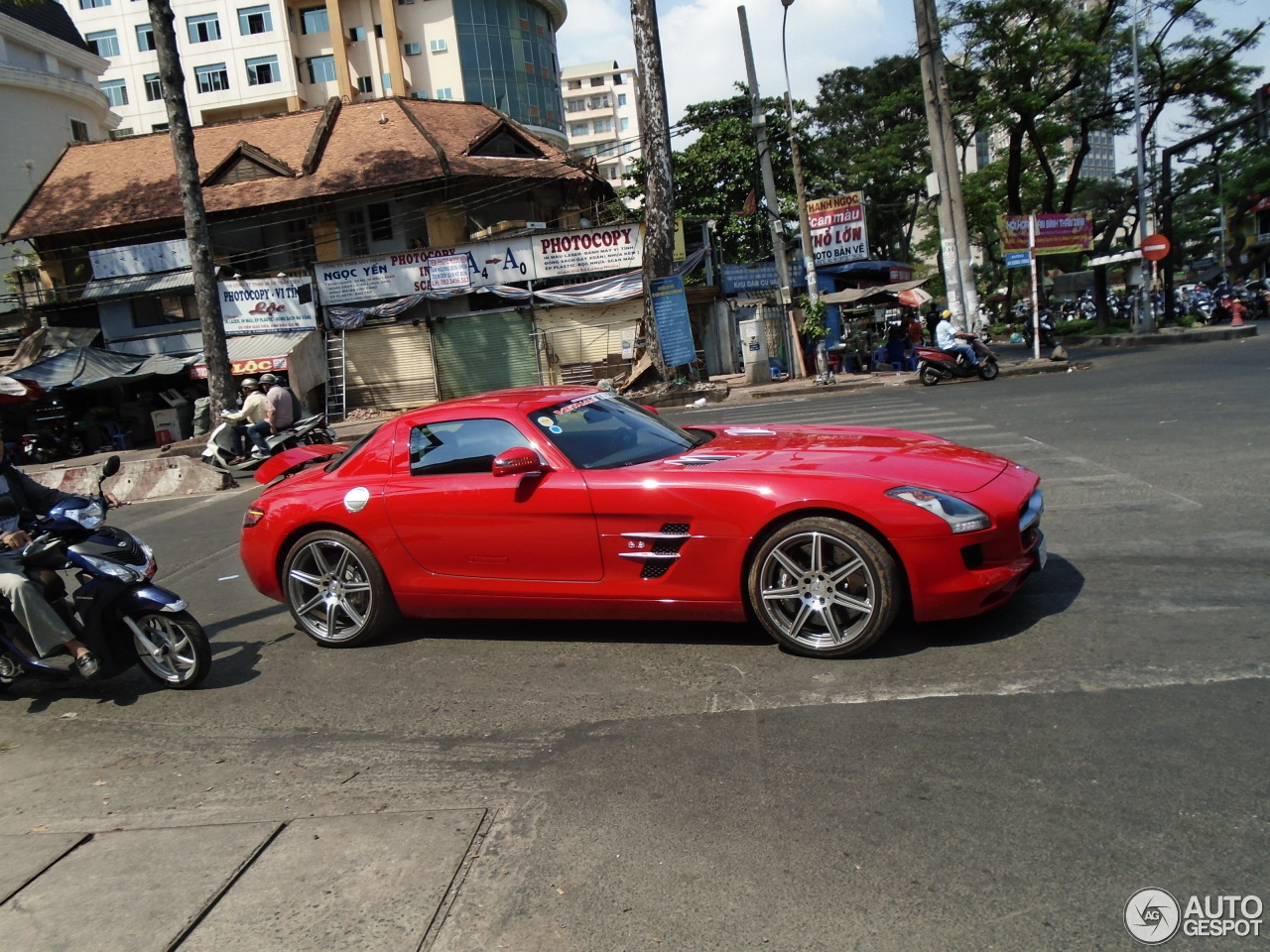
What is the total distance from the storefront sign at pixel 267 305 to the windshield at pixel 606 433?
2472cm

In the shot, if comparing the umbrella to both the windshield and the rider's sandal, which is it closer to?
the windshield

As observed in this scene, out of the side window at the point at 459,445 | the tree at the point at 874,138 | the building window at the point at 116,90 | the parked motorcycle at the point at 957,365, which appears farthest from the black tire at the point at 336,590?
the building window at the point at 116,90

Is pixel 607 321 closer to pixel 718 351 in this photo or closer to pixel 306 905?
pixel 718 351

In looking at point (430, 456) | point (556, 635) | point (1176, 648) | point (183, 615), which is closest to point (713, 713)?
point (556, 635)

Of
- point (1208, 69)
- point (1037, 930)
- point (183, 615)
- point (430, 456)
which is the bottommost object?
point (1037, 930)

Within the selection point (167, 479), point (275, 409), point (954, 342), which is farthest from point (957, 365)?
point (167, 479)

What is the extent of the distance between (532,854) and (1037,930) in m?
1.55

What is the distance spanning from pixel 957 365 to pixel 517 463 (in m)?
16.6

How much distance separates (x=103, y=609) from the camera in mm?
5250

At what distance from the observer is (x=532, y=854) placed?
10.6 feet

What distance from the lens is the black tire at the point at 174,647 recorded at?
5301mm

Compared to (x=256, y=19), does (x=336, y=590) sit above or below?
below

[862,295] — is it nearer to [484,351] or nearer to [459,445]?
[484,351]

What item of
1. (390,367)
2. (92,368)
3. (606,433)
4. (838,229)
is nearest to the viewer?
(606,433)
